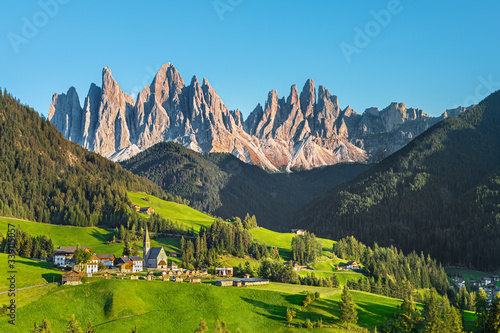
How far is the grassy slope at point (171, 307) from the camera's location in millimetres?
98375

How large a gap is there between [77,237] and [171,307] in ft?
316

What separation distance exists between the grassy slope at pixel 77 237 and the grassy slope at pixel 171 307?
63.8 m

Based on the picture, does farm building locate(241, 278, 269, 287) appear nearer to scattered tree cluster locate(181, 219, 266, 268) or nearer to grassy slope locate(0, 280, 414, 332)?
grassy slope locate(0, 280, 414, 332)

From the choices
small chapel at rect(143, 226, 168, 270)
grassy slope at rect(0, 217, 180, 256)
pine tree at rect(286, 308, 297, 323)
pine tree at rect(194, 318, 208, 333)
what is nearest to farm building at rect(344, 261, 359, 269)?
grassy slope at rect(0, 217, 180, 256)

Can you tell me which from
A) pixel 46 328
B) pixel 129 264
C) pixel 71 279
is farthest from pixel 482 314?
pixel 129 264

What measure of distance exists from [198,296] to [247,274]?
34550mm

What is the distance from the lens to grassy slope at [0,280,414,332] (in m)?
98.4

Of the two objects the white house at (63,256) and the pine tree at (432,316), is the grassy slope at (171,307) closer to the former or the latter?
the pine tree at (432,316)

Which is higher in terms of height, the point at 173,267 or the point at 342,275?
the point at 173,267

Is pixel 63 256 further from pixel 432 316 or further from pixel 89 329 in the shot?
pixel 432 316

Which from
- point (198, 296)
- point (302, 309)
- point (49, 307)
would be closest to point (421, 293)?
point (302, 309)

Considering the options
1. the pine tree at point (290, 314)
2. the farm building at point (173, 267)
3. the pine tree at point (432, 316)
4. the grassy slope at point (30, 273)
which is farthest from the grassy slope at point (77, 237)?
the pine tree at point (432, 316)

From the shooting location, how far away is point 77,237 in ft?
626

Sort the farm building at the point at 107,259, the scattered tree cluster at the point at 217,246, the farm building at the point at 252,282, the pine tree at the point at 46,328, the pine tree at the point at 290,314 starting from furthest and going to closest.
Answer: the scattered tree cluster at the point at 217,246
the farm building at the point at 107,259
the farm building at the point at 252,282
the pine tree at the point at 290,314
the pine tree at the point at 46,328
